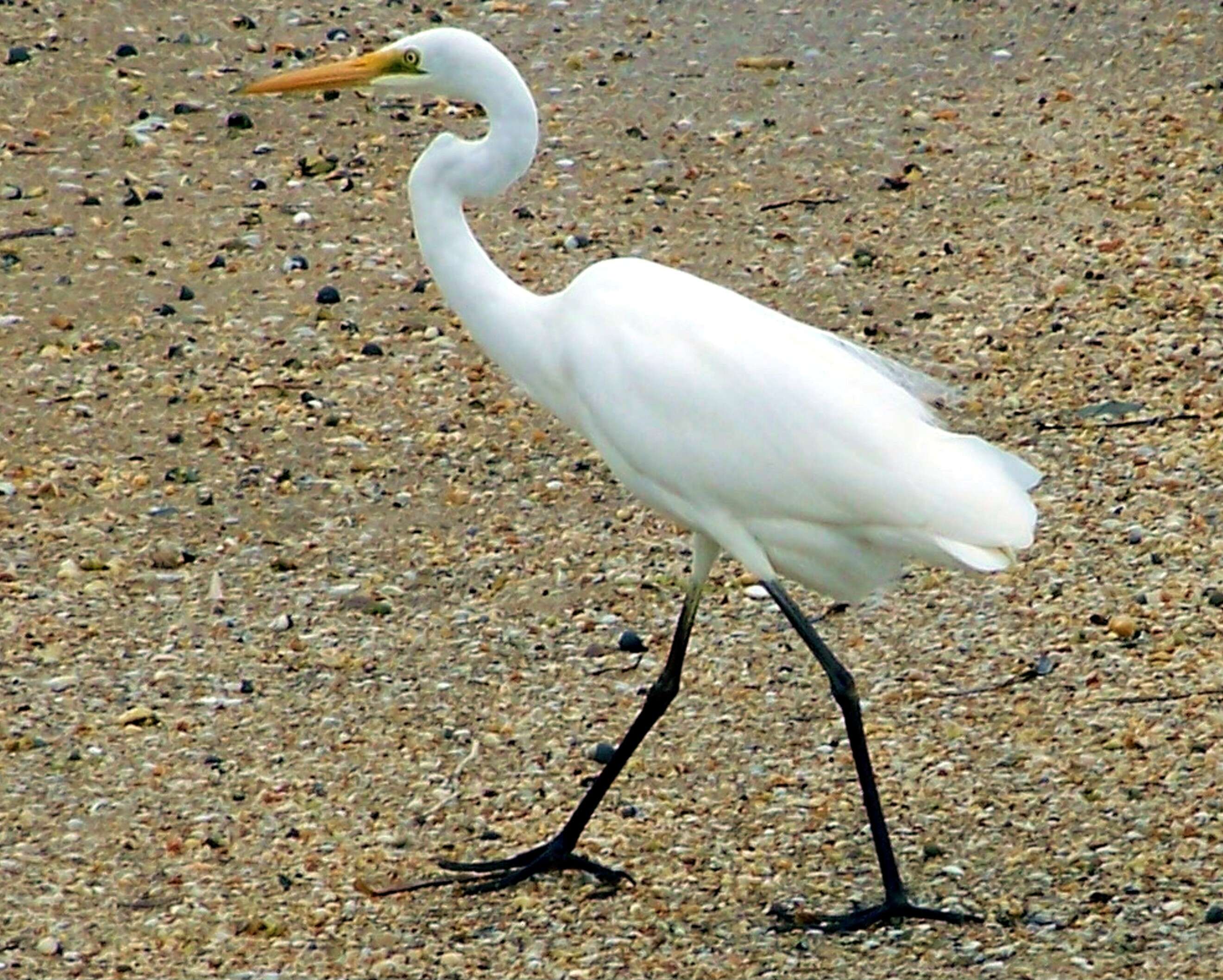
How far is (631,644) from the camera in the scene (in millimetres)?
5500

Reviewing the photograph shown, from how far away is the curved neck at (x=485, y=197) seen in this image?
182 inches

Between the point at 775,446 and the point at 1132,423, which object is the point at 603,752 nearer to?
the point at 775,446

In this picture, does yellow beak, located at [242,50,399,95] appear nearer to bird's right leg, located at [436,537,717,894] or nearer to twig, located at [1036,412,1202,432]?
bird's right leg, located at [436,537,717,894]

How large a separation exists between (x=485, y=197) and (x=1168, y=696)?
1953mm

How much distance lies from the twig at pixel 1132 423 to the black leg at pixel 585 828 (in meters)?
2.18

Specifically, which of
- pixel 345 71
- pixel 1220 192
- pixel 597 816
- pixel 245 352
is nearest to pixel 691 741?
pixel 597 816

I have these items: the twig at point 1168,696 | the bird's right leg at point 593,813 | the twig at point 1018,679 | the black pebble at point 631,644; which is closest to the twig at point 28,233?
the black pebble at point 631,644

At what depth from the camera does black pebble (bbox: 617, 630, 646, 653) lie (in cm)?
550

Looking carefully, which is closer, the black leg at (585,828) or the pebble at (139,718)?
the black leg at (585,828)

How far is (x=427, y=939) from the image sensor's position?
4305 millimetres

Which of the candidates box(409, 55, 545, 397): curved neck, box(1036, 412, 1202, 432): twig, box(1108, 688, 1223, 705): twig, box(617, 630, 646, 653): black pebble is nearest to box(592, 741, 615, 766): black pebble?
box(617, 630, 646, 653): black pebble

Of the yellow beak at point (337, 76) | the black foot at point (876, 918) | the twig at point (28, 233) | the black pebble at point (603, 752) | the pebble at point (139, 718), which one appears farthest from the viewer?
the twig at point (28, 233)

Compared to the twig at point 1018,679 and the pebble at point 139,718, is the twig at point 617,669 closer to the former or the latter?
the twig at point 1018,679

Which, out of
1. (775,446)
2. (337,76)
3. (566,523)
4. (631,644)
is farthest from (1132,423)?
(337,76)
